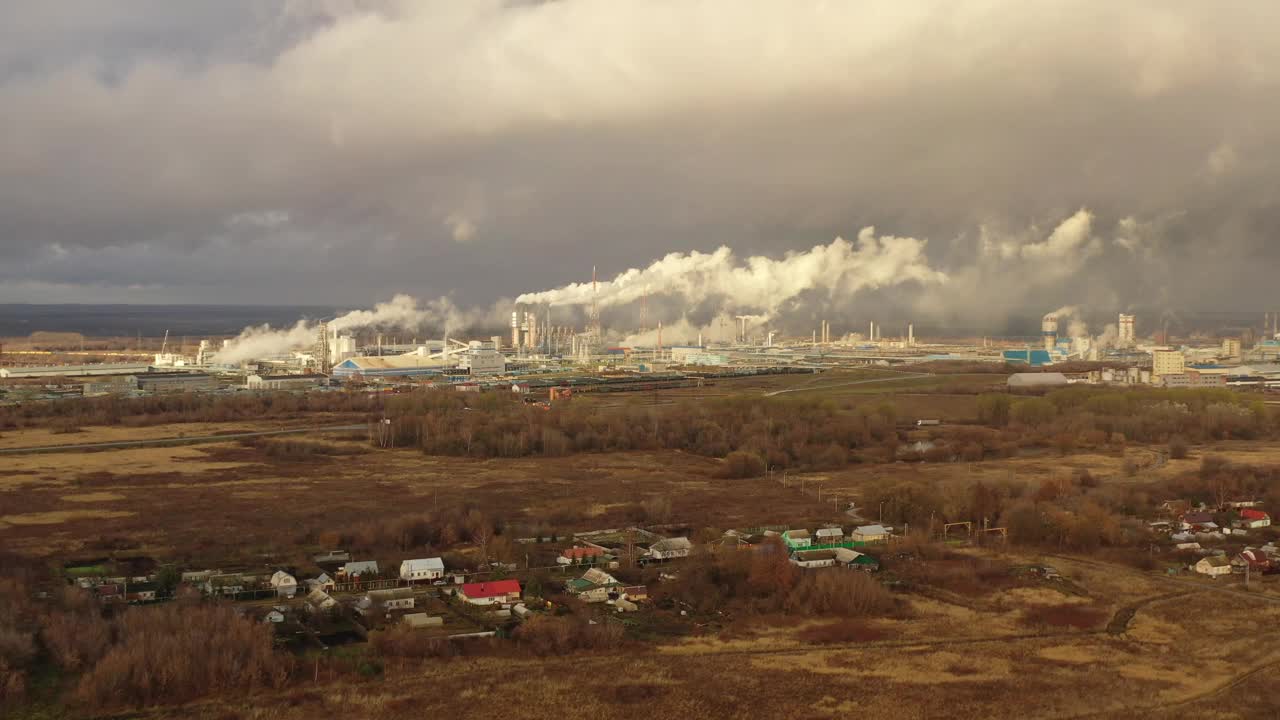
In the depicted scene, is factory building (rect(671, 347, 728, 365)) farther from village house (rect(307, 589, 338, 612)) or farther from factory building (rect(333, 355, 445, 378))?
village house (rect(307, 589, 338, 612))

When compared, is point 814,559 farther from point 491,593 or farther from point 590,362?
point 590,362

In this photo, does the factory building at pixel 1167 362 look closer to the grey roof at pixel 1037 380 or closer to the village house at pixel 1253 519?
the grey roof at pixel 1037 380

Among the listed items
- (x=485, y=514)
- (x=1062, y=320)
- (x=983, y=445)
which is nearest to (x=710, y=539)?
(x=485, y=514)

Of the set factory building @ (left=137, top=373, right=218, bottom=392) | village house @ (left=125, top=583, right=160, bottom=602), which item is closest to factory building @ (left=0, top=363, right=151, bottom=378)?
factory building @ (left=137, top=373, right=218, bottom=392)

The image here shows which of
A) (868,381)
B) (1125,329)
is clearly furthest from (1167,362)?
(1125,329)

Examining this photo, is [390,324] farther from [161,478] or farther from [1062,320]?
[161,478]
